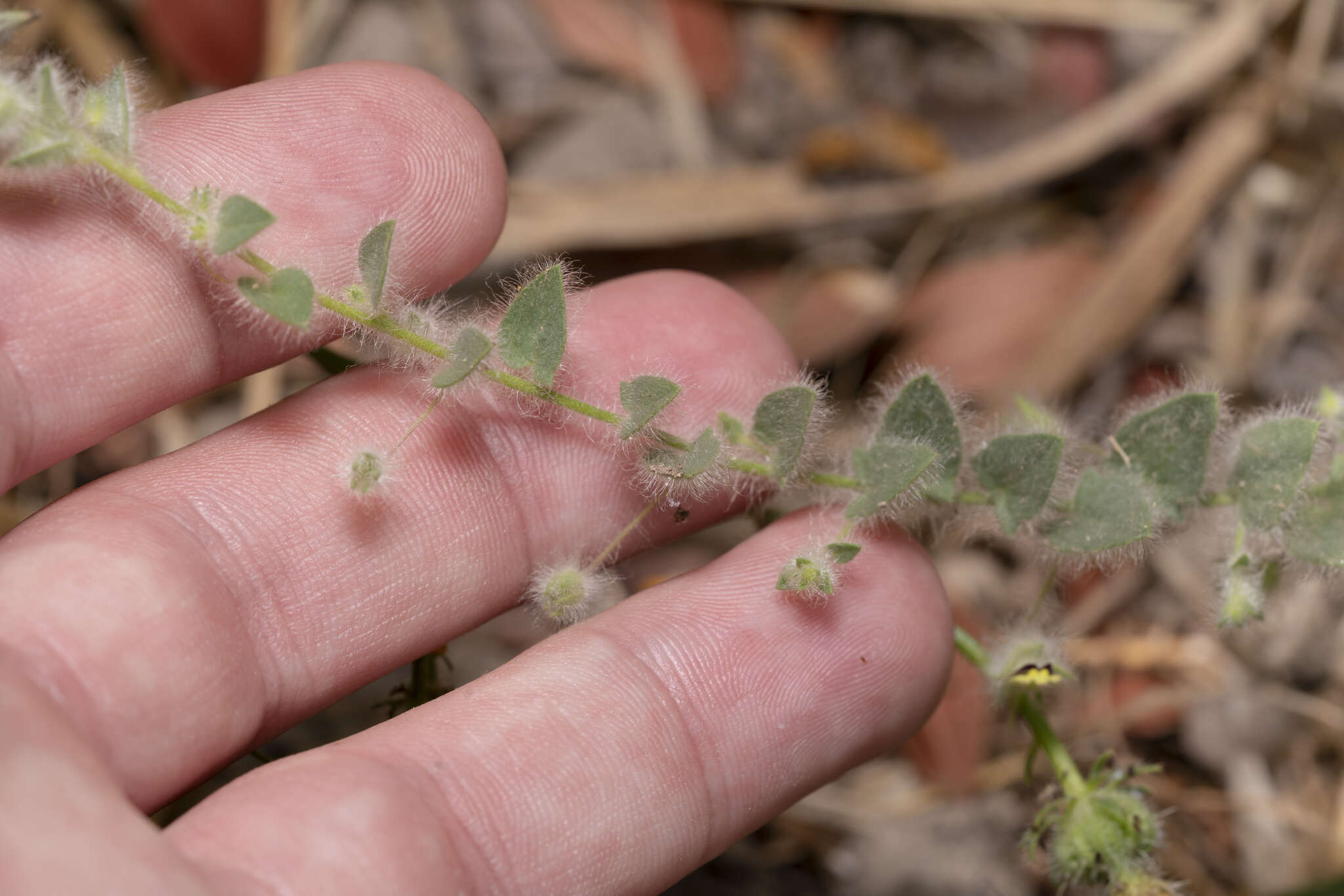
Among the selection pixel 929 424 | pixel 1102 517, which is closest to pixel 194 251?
pixel 929 424

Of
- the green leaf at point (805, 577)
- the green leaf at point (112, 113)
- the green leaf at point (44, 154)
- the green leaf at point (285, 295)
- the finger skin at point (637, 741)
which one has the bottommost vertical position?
the finger skin at point (637, 741)

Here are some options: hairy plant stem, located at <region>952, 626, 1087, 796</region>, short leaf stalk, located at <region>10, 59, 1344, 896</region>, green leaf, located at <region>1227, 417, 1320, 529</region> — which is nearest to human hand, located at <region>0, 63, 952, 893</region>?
short leaf stalk, located at <region>10, 59, 1344, 896</region>

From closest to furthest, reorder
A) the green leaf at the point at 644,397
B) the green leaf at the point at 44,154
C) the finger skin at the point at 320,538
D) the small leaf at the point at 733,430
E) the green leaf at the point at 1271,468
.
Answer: the green leaf at the point at 44,154
the finger skin at the point at 320,538
the green leaf at the point at 644,397
the green leaf at the point at 1271,468
the small leaf at the point at 733,430

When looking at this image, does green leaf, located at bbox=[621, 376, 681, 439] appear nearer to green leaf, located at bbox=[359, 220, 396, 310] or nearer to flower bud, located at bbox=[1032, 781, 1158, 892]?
green leaf, located at bbox=[359, 220, 396, 310]

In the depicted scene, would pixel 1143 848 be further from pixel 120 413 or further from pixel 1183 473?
pixel 120 413

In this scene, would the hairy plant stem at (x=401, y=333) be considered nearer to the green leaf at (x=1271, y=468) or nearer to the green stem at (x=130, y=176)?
the green stem at (x=130, y=176)

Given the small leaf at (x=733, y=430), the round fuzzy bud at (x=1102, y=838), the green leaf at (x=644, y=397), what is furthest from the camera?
the small leaf at (x=733, y=430)

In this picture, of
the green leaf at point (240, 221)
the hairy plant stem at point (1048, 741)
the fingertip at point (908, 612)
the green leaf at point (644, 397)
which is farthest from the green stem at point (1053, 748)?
the green leaf at point (240, 221)

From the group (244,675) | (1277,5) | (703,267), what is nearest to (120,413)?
(244,675)

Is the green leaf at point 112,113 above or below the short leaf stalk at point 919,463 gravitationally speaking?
above
